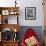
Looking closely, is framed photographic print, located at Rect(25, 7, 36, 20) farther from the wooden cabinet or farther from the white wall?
the wooden cabinet

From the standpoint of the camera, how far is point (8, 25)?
5.94 meters

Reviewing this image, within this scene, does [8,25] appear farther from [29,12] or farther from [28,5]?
[28,5]

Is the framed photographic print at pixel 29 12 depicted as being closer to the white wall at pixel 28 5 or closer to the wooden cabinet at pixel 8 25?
the white wall at pixel 28 5

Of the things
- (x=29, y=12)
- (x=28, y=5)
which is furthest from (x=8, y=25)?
(x=28, y=5)

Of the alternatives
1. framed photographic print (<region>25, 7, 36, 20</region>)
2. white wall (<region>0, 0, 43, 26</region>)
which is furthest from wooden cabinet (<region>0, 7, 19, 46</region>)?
framed photographic print (<region>25, 7, 36, 20</region>)

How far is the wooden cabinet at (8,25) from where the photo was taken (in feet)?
19.1

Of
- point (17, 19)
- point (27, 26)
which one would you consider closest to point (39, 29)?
point (27, 26)

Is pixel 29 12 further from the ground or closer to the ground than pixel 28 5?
closer to the ground

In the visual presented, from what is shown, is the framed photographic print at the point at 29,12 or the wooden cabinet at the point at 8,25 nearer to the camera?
the wooden cabinet at the point at 8,25

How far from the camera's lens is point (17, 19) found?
597cm

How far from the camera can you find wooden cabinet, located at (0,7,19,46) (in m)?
5.83

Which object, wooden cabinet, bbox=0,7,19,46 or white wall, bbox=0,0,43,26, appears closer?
wooden cabinet, bbox=0,7,19,46

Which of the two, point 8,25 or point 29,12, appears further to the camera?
point 29,12

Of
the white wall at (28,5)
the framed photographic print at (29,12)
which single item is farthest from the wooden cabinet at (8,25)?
the framed photographic print at (29,12)
